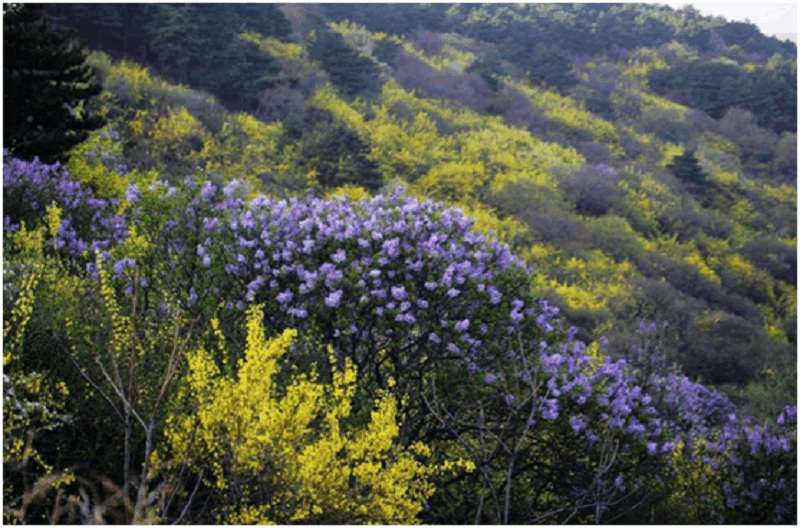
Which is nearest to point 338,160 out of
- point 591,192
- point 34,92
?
point 591,192

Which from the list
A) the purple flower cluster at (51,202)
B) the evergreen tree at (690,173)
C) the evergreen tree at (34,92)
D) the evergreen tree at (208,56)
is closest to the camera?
the purple flower cluster at (51,202)

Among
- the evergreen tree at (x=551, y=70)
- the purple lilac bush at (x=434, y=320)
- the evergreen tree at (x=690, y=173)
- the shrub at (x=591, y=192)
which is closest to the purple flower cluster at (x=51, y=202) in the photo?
the purple lilac bush at (x=434, y=320)

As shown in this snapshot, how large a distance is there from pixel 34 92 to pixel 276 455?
27.7ft

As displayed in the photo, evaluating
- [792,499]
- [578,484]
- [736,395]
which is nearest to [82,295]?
[578,484]

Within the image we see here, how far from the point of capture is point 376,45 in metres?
34.6

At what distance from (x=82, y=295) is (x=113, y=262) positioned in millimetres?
984

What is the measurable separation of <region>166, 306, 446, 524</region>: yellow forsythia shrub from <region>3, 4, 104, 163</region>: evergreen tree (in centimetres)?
755

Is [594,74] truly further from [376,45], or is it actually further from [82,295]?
[82,295]

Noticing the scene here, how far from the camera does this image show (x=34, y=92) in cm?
Result: 1098

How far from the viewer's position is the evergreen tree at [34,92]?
35.2 feet

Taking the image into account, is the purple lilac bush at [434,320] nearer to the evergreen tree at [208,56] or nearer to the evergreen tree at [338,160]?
the evergreen tree at [338,160]

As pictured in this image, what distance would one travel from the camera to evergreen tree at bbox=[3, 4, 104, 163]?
10719 mm

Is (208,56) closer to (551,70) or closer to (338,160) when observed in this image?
(338,160)

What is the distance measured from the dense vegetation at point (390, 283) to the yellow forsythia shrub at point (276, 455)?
0.06ft
